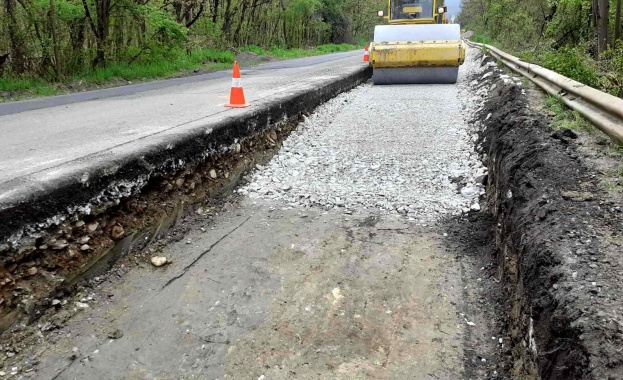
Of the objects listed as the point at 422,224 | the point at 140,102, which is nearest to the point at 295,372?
the point at 422,224

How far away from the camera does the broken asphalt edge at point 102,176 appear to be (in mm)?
2639

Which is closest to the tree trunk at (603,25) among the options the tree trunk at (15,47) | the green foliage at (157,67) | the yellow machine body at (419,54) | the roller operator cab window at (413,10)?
the yellow machine body at (419,54)

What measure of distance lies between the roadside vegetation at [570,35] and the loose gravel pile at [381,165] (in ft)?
5.76

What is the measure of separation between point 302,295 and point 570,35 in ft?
50.9

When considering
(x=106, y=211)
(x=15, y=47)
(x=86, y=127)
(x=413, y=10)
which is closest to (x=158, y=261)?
(x=106, y=211)

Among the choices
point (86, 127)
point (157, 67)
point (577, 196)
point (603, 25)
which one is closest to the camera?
point (577, 196)

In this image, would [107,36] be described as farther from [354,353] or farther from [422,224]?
[354,353]

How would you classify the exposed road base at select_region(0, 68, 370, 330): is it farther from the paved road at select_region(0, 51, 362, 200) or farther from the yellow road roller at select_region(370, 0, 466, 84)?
the yellow road roller at select_region(370, 0, 466, 84)

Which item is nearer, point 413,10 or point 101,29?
point 413,10

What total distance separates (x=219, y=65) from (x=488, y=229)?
15.4 metres

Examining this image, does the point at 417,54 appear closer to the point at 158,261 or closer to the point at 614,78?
the point at 614,78

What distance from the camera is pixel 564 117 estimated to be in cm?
412

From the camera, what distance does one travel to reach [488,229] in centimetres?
369

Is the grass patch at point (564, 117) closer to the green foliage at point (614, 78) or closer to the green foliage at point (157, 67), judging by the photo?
the green foliage at point (614, 78)
